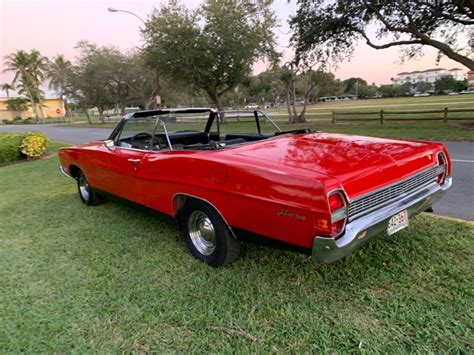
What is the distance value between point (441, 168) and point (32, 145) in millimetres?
12063

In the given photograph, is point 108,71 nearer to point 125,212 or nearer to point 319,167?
point 125,212

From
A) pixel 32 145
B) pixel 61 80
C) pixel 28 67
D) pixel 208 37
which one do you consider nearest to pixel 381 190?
pixel 32 145

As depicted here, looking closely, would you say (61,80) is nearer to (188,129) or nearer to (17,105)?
(17,105)

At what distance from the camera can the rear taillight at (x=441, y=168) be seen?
10.4 ft

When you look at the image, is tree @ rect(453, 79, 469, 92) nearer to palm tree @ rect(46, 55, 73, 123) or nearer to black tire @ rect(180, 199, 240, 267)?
palm tree @ rect(46, 55, 73, 123)

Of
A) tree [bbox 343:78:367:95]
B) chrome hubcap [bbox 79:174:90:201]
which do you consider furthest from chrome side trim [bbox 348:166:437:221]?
tree [bbox 343:78:367:95]

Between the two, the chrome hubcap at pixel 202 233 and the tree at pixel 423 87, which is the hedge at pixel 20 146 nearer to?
the chrome hubcap at pixel 202 233

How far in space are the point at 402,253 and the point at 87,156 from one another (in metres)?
4.17

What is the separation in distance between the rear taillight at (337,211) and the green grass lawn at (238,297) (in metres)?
0.66

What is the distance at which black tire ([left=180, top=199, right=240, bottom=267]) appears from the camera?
293 centimetres

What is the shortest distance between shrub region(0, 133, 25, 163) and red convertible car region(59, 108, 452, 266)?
886 cm

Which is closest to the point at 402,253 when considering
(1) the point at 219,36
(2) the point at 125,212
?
(2) the point at 125,212

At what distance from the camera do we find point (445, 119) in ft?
48.9

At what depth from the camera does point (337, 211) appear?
221 centimetres
